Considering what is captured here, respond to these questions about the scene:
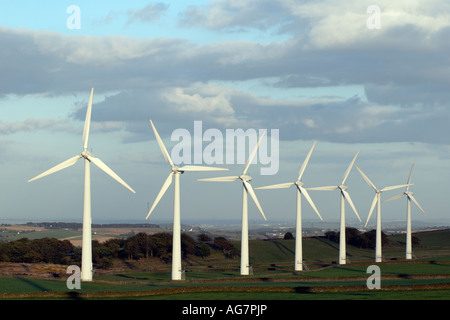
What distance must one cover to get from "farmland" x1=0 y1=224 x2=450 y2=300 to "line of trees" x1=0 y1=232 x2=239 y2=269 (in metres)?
2.63

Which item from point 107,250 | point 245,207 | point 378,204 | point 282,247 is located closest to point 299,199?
point 245,207

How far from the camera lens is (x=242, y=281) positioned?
8462cm

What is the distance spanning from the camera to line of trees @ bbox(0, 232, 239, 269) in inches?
5443

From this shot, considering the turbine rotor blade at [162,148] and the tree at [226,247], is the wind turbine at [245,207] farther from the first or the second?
the tree at [226,247]

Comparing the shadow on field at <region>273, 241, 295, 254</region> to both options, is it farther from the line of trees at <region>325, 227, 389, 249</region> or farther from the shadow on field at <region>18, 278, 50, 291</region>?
the shadow on field at <region>18, 278, 50, 291</region>

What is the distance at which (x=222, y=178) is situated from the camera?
361 feet

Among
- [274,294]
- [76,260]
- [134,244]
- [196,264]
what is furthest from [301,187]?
[274,294]

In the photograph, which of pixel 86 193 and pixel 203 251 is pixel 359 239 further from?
pixel 86 193

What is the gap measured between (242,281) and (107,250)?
63.4 m

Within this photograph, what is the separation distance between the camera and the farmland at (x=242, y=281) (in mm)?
61250

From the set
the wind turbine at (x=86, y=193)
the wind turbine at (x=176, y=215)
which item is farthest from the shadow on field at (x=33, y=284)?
the wind turbine at (x=176, y=215)

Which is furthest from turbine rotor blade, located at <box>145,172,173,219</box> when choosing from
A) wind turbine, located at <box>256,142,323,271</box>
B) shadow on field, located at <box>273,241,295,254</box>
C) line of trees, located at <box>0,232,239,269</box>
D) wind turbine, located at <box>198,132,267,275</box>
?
shadow on field, located at <box>273,241,295,254</box>
